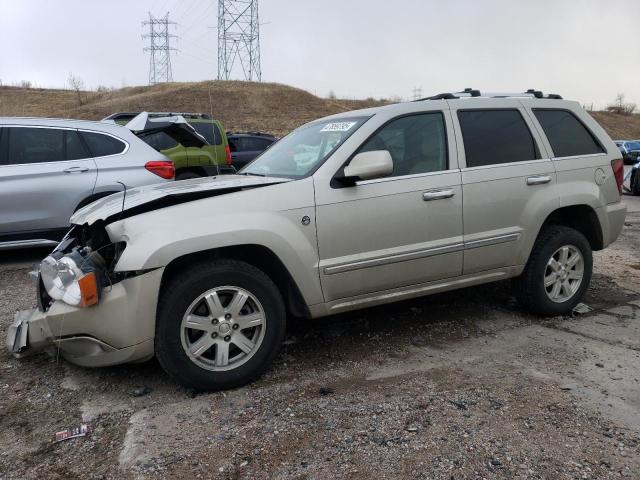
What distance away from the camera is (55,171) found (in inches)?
241

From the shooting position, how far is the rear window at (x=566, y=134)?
4430 mm

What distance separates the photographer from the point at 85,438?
2.77 m

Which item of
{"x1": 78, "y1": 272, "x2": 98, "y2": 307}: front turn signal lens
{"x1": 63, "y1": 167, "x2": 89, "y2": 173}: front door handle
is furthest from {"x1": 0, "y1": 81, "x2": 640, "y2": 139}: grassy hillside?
{"x1": 78, "y1": 272, "x2": 98, "y2": 307}: front turn signal lens

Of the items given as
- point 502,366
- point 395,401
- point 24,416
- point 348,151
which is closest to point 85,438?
point 24,416

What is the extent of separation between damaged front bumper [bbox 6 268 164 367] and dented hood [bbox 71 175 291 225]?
0.43 meters

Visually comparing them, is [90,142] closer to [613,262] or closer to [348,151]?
[348,151]

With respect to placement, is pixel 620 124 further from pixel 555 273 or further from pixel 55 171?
pixel 55 171

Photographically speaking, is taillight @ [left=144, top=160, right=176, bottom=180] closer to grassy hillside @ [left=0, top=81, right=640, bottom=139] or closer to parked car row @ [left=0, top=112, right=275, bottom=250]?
parked car row @ [left=0, top=112, right=275, bottom=250]

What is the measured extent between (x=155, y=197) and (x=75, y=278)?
2.10 feet

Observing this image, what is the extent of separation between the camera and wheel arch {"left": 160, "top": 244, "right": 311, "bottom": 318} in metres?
3.15

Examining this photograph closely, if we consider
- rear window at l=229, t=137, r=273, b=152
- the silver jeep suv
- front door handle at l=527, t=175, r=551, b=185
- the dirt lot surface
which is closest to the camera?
the dirt lot surface

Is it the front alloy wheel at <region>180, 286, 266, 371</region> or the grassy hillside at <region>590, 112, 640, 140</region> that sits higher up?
the grassy hillside at <region>590, 112, 640, 140</region>

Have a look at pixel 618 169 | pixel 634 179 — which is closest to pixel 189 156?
pixel 618 169

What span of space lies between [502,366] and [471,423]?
0.86 metres
